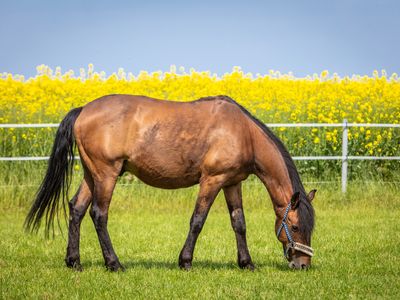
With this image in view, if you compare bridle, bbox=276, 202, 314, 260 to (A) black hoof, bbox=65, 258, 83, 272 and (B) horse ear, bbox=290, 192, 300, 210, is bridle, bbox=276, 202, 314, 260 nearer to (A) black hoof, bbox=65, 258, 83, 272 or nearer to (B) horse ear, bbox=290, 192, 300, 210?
(B) horse ear, bbox=290, 192, 300, 210

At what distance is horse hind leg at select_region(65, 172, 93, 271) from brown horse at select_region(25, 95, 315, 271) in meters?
0.01

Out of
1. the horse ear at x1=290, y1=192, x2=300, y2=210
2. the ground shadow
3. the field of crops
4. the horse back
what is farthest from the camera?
the field of crops

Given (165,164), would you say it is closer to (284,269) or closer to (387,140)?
(284,269)

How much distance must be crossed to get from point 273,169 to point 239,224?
2.42 feet

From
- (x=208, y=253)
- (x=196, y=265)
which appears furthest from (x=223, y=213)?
(x=196, y=265)

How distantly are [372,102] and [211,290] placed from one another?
1113 centimetres

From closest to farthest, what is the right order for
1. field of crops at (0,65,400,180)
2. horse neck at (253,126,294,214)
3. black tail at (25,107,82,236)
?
horse neck at (253,126,294,214) < black tail at (25,107,82,236) < field of crops at (0,65,400,180)

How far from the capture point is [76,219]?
22.9 ft

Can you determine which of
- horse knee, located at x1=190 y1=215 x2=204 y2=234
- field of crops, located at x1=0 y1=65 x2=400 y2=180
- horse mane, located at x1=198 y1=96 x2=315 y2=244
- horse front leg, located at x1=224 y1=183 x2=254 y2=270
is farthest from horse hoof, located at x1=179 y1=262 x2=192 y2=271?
field of crops, located at x1=0 y1=65 x2=400 y2=180

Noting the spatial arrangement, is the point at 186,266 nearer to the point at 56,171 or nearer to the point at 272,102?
the point at 56,171

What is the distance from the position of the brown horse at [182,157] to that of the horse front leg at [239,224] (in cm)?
3

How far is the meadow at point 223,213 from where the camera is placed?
20.4 feet

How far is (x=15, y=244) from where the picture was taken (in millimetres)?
8750

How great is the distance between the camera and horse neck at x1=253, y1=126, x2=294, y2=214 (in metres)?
6.89
